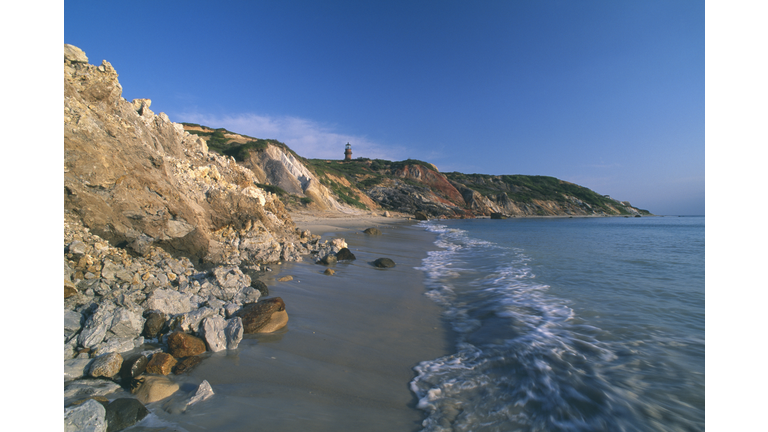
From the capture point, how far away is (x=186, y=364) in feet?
10.2

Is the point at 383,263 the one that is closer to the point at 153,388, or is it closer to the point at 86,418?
the point at 153,388

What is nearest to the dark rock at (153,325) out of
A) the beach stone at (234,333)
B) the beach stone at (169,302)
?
the beach stone at (169,302)

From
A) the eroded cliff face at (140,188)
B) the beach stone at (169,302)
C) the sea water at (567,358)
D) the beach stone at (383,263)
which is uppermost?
the eroded cliff face at (140,188)

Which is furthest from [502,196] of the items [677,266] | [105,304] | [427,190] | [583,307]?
[105,304]

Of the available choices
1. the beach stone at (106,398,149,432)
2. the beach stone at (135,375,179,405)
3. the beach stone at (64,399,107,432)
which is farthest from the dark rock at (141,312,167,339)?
the beach stone at (64,399,107,432)

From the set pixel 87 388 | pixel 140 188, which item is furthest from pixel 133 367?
pixel 140 188

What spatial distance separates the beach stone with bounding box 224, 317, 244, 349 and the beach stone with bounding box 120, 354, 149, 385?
79 cm

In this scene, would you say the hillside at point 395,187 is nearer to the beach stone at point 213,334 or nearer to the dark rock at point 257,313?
the dark rock at point 257,313

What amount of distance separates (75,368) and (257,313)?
69.8 inches

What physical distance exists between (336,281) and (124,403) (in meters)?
4.69

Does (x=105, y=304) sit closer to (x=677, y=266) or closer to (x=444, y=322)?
(x=444, y=322)

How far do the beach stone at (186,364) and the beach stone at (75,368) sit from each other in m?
0.74

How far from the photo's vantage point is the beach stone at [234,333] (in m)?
3.58

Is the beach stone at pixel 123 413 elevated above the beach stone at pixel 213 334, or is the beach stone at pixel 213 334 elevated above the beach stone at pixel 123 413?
the beach stone at pixel 213 334
